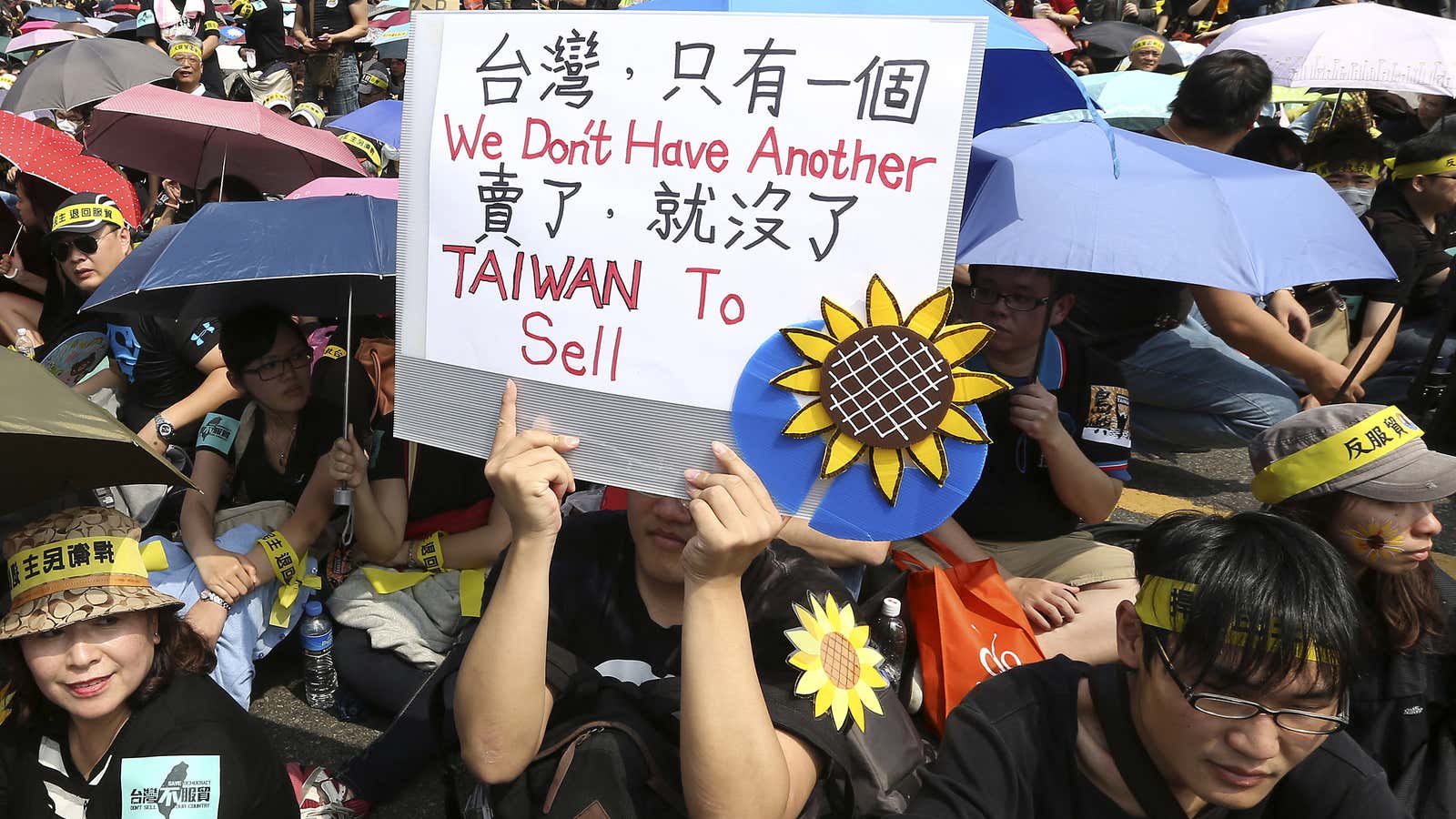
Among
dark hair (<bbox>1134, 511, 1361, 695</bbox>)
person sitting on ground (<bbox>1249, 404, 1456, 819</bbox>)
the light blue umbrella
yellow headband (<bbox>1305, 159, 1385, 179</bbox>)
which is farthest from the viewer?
the light blue umbrella

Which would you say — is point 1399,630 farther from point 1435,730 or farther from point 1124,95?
point 1124,95

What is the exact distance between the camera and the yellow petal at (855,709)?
1775 mm

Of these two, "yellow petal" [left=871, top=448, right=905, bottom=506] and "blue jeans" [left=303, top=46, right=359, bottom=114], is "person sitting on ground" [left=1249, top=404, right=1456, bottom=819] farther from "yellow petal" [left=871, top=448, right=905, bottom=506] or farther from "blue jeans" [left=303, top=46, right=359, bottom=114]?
"blue jeans" [left=303, top=46, right=359, bottom=114]

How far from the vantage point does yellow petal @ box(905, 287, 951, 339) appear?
151 cm

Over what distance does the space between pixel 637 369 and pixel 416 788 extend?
1787mm

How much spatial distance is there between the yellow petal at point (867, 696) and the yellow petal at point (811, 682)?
76mm

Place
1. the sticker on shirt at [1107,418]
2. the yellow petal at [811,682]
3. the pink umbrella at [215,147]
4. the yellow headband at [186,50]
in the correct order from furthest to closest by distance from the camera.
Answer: the yellow headband at [186,50] < the pink umbrella at [215,147] < the sticker on shirt at [1107,418] < the yellow petal at [811,682]

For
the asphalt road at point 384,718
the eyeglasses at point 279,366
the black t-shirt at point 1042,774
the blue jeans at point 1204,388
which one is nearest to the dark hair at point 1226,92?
the blue jeans at point 1204,388

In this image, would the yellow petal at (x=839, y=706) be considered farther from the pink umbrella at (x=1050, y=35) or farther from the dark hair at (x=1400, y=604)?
the pink umbrella at (x=1050, y=35)

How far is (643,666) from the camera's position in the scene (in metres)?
1.98

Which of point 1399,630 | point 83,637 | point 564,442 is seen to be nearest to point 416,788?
point 83,637

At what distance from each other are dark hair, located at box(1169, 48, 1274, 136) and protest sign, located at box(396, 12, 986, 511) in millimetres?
3027

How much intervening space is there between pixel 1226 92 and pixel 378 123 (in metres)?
4.49

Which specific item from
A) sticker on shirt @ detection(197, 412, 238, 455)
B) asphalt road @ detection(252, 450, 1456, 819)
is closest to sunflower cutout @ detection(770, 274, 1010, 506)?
asphalt road @ detection(252, 450, 1456, 819)
